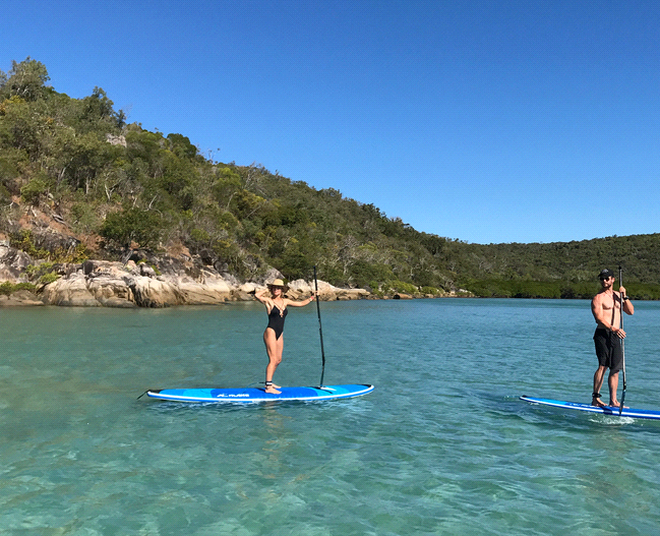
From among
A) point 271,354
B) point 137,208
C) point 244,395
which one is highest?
point 137,208

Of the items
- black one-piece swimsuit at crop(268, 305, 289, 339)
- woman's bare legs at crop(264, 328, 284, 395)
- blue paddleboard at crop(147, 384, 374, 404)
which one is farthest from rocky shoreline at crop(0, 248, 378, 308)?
black one-piece swimsuit at crop(268, 305, 289, 339)

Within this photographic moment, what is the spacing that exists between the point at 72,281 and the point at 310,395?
40205 mm

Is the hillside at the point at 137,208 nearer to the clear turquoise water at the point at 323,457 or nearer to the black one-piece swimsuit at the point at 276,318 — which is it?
the clear turquoise water at the point at 323,457

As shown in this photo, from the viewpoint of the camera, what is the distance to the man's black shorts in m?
9.34

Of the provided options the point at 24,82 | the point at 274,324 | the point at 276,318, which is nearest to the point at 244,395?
the point at 274,324

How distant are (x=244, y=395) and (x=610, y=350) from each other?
7.38m

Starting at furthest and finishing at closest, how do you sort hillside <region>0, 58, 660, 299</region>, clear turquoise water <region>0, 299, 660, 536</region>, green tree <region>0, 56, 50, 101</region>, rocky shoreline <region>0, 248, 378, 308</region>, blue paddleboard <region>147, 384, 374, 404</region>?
green tree <region>0, 56, 50, 101</region> < hillside <region>0, 58, 660, 299</region> < rocky shoreline <region>0, 248, 378, 308</region> < blue paddleboard <region>147, 384, 374, 404</region> < clear turquoise water <region>0, 299, 660, 536</region>

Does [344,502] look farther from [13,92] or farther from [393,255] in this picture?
[393,255]

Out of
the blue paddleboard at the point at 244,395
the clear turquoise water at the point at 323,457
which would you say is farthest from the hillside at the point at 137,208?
the blue paddleboard at the point at 244,395

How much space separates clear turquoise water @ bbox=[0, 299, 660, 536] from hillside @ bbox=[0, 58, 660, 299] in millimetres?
39288

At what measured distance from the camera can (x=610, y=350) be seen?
9391mm

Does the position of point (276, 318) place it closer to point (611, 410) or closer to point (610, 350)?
point (610, 350)

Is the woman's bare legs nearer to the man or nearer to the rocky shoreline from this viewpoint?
the man

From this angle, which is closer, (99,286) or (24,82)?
(99,286)
